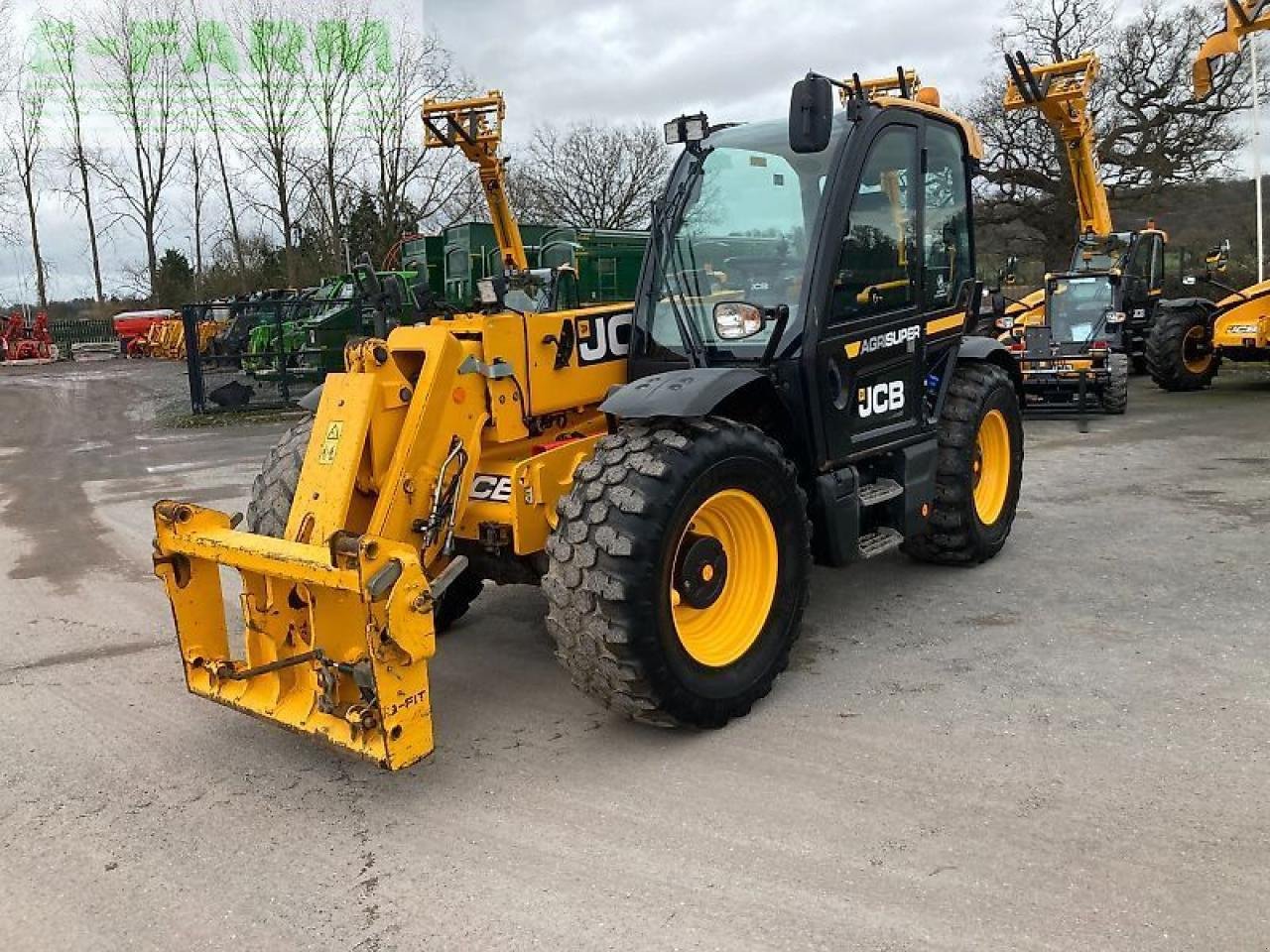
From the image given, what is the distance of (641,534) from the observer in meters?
3.48

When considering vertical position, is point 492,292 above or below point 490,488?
above

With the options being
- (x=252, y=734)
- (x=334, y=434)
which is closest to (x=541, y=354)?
(x=334, y=434)

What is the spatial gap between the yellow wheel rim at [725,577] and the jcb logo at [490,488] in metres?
0.77

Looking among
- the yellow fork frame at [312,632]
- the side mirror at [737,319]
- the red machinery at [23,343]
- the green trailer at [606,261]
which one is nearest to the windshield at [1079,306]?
the green trailer at [606,261]

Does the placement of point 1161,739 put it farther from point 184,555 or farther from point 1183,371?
point 1183,371

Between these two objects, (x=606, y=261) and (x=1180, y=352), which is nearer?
(x=1180, y=352)

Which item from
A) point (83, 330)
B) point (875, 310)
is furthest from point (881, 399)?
point (83, 330)

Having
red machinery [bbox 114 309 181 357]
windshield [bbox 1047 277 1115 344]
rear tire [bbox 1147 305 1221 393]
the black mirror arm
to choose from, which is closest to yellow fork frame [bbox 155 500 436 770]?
the black mirror arm

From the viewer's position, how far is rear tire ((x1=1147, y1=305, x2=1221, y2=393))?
15.1 metres

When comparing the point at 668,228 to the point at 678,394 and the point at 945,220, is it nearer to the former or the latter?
the point at 678,394

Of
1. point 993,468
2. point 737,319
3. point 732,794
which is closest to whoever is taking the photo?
point 732,794

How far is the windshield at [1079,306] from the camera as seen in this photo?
1394 centimetres

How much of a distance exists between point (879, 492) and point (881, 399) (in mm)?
452

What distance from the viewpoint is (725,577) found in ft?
13.3
